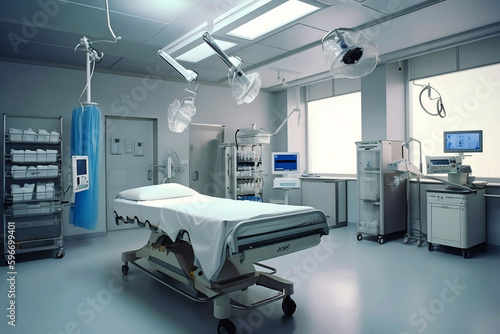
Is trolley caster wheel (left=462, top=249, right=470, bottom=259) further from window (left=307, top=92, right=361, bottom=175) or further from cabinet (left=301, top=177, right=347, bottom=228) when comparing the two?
window (left=307, top=92, right=361, bottom=175)

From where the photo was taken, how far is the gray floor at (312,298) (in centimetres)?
271

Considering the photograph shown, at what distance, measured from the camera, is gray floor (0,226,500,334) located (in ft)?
8.91

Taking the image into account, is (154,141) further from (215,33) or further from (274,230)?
(274,230)

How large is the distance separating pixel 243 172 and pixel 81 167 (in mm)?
3237

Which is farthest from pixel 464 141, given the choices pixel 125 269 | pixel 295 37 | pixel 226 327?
pixel 125 269

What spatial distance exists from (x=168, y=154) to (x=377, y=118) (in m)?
3.75

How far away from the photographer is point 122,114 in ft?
19.9

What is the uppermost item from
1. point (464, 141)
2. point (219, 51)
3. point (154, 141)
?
point (219, 51)

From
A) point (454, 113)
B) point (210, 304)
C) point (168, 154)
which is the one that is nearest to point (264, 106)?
point (168, 154)

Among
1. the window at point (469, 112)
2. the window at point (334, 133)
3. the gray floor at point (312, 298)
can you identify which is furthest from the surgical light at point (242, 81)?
the window at point (334, 133)

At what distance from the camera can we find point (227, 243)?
2.41 meters

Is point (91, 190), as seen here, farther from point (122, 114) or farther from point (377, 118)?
point (377, 118)

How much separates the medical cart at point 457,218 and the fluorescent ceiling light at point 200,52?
346cm

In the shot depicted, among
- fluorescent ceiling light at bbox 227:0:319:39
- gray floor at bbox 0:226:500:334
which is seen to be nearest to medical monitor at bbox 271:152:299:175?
gray floor at bbox 0:226:500:334
